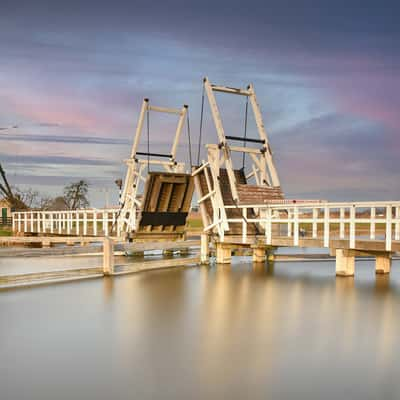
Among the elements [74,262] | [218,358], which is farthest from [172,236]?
[218,358]

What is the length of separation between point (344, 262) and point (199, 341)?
7220mm

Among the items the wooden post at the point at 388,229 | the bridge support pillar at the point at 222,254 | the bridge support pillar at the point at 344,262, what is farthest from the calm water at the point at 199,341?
the bridge support pillar at the point at 222,254

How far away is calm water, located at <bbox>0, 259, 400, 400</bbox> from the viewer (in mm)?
4895

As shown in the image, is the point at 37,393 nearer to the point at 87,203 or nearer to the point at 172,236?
the point at 172,236

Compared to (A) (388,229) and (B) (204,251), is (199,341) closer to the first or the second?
(A) (388,229)

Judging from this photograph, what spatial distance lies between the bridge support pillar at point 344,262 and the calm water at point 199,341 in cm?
112

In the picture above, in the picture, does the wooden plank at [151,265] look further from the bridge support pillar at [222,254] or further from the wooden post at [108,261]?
the bridge support pillar at [222,254]

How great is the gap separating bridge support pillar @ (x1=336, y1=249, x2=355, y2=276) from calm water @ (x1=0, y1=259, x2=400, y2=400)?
112 centimetres

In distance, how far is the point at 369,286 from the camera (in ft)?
38.2

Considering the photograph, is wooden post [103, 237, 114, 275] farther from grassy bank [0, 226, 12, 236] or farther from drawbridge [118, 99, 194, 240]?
grassy bank [0, 226, 12, 236]

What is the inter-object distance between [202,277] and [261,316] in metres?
5.26

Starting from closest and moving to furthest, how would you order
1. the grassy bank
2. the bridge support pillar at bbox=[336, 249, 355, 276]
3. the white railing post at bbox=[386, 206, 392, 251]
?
the white railing post at bbox=[386, 206, 392, 251]
the bridge support pillar at bbox=[336, 249, 355, 276]
the grassy bank

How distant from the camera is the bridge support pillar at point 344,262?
1271 cm

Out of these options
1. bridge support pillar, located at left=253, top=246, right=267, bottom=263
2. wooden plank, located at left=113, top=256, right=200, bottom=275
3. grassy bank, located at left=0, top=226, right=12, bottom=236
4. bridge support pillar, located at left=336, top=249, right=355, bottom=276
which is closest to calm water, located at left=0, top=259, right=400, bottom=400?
bridge support pillar, located at left=336, top=249, right=355, bottom=276
